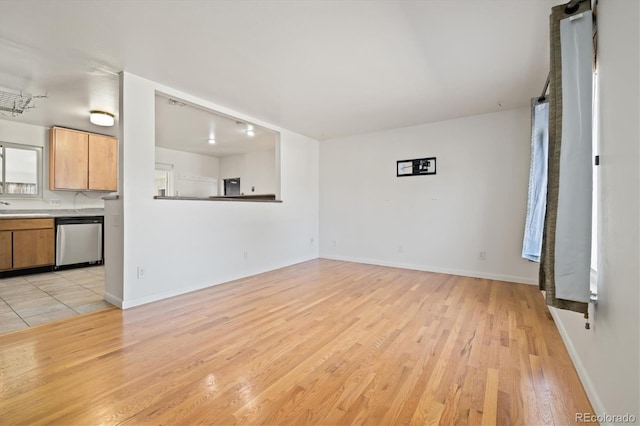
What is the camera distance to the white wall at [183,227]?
2.93 m

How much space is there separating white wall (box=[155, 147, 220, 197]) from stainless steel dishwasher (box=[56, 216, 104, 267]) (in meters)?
2.08

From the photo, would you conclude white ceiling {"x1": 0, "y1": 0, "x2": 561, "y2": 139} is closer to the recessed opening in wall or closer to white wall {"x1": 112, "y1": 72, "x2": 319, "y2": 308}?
white wall {"x1": 112, "y1": 72, "x2": 319, "y2": 308}

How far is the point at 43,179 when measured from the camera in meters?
4.90

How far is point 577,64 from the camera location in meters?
Result: 1.54

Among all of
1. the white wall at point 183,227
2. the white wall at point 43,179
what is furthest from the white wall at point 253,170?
the white wall at point 43,179

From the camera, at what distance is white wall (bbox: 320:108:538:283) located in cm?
404

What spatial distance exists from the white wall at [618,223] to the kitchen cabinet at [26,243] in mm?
6570

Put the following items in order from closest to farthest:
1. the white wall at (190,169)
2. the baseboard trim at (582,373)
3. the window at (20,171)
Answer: the baseboard trim at (582,373)
the window at (20,171)
the white wall at (190,169)

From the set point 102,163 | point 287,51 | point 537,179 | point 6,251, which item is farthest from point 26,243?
point 537,179

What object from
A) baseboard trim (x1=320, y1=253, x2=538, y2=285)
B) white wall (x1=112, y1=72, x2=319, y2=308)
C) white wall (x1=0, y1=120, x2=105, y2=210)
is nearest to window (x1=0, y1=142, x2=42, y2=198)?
white wall (x1=0, y1=120, x2=105, y2=210)

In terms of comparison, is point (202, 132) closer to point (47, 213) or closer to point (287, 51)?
point (47, 213)

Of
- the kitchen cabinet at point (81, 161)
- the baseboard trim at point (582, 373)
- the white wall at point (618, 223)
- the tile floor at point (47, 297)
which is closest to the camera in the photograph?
the white wall at point (618, 223)

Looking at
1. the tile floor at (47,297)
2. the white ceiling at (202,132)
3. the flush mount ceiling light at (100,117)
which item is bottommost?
the tile floor at (47,297)

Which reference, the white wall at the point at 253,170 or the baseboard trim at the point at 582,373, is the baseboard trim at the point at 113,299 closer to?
the baseboard trim at the point at 582,373
